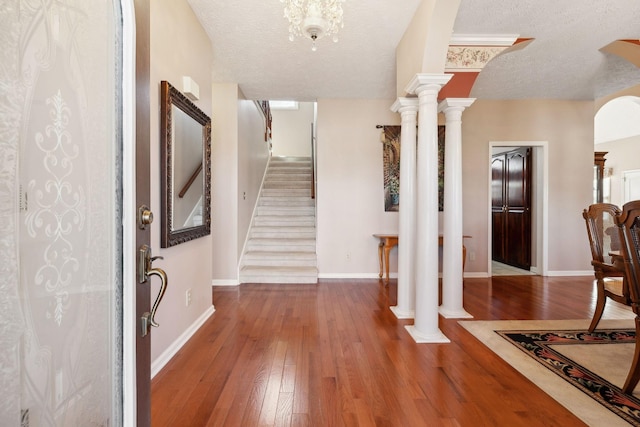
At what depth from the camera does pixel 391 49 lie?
3.22 metres

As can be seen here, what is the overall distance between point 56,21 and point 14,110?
0.24 m

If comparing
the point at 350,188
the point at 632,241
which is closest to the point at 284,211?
the point at 350,188

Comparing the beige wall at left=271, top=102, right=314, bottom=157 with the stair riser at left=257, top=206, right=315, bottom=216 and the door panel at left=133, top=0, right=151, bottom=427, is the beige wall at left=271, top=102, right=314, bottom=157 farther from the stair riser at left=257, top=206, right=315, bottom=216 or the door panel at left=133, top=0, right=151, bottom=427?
the door panel at left=133, top=0, right=151, bottom=427

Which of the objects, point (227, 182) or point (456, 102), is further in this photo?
point (227, 182)

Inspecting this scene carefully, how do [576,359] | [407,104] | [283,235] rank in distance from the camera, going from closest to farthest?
[576,359]
[407,104]
[283,235]

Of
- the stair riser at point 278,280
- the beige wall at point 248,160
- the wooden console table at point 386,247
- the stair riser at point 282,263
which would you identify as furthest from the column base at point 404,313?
the beige wall at point 248,160

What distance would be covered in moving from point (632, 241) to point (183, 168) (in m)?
2.98

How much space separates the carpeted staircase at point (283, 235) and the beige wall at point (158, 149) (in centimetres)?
147

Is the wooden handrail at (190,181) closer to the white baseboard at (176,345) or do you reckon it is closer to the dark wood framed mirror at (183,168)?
the dark wood framed mirror at (183,168)

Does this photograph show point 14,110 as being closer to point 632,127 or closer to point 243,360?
point 243,360

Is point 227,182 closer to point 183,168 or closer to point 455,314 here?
point 183,168

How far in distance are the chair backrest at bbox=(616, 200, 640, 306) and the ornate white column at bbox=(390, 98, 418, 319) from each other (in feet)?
5.10

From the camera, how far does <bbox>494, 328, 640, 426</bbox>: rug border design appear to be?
5.61 ft


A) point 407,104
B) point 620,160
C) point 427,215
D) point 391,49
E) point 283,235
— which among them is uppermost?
point 391,49
